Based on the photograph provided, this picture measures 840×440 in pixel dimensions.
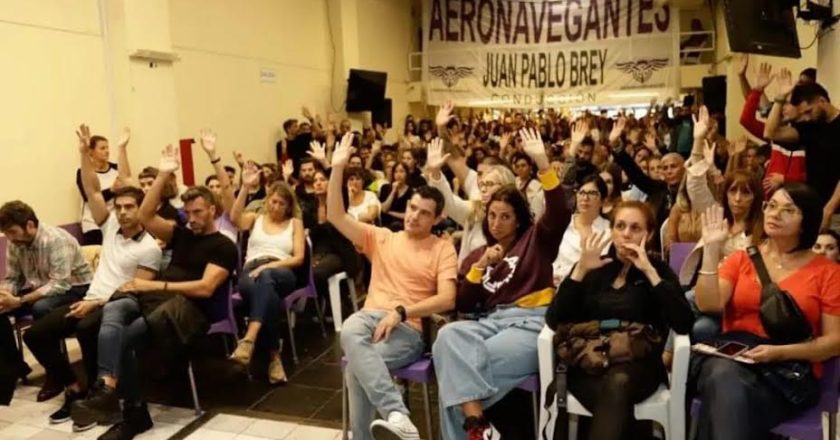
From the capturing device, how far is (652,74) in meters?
9.80

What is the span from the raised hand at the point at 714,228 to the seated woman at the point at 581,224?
88cm

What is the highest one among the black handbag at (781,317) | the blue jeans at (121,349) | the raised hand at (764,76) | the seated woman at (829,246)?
the raised hand at (764,76)

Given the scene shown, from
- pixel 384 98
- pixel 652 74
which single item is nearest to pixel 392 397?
pixel 384 98

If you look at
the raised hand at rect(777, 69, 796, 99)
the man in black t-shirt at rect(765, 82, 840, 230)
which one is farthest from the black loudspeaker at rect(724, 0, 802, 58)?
the man in black t-shirt at rect(765, 82, 840, 230)

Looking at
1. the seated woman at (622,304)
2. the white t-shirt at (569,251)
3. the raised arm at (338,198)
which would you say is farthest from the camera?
the white t-shirt at (569,251)

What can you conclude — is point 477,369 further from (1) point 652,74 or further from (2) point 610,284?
(1) point 652,74

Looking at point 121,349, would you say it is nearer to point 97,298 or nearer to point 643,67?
point 97,298

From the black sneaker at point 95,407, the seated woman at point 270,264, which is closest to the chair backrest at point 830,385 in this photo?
the seated woman at point 270,264

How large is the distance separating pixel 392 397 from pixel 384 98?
756 cm

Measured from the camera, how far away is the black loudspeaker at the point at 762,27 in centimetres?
420

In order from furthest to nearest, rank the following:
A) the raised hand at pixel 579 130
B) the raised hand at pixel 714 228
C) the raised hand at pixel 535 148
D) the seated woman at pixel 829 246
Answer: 1. the raised hand at pixel 579 130
2. the raised hand at pixel 535 148
3. the seated woman at pixel 829 246
4. the raised hand at pixel 714 228

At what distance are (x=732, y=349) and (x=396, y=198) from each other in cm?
354

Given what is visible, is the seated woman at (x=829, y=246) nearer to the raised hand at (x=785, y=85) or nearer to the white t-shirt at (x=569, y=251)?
the white t-shirt at (x=569, y=251)

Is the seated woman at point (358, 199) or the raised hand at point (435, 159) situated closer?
the raised hand at point (435, 159)
